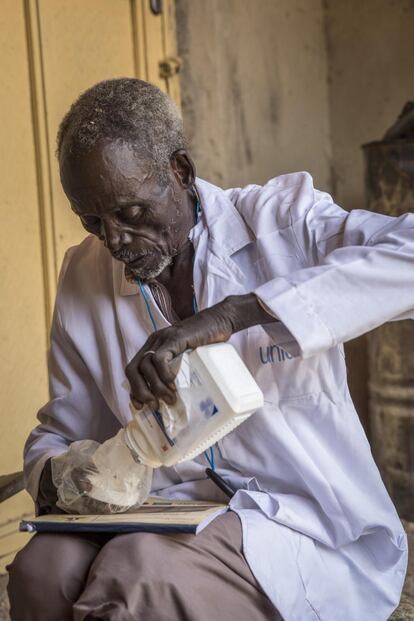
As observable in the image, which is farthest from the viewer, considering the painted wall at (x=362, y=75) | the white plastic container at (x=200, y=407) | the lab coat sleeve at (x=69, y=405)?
the painted wall at (x=362, y=75)

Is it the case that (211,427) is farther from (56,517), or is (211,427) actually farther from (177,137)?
(177,137)

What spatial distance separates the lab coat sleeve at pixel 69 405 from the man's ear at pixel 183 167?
426 millimetres

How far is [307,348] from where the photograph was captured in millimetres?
1621

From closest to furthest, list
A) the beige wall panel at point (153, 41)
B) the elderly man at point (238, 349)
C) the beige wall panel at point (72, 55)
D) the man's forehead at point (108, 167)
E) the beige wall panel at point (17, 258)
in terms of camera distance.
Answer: the elderly man at point (238, 349)
the man's forehead at point (108, 167)
the beige wall panel at point (17, 258)
the beige wall panel at point (72, 55)
the beige wall panel at point (153, 41)

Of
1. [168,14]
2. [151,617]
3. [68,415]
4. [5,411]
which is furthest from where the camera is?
[168,14]

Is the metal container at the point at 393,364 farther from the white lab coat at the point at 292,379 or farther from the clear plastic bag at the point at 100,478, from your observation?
the clear plastic bag at the point at 100,478

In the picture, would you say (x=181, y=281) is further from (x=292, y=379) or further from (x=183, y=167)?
(x=292, y=379)

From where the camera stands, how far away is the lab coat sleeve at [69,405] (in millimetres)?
2137

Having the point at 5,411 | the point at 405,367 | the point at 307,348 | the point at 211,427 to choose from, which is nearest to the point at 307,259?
the point at 307,348

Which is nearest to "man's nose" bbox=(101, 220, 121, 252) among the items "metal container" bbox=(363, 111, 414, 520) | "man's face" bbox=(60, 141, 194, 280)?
"man's face" bbox=(60, 141, 194, 280)

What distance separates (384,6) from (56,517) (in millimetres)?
3462

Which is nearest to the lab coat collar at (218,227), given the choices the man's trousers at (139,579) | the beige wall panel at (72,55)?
the man's trousers at (139,579)

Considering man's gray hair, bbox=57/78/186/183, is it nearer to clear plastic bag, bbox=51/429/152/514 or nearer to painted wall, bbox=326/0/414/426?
clear plastic bag, bbox=51/429/152/514

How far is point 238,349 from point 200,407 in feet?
1.21
